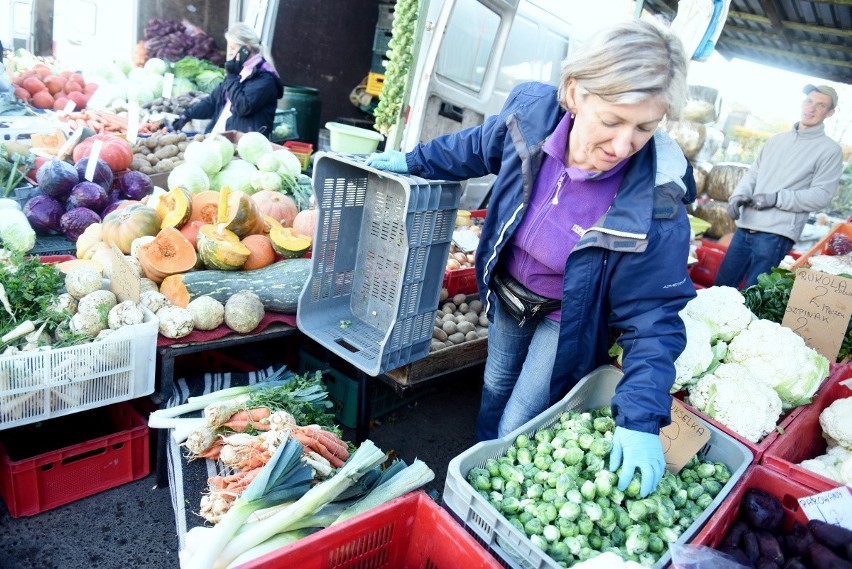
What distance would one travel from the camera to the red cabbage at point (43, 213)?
3736 mm

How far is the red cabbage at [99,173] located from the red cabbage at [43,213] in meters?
0.29

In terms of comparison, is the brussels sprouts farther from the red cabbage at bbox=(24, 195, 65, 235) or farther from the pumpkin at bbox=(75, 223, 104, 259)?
the red cabbage at bbox=(24, 195, 65, 235)

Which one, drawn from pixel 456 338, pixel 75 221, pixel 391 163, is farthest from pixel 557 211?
pixel 75 221

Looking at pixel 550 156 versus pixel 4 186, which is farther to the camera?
pixel 4 186

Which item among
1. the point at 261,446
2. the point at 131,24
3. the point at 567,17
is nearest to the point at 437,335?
the point at 261,446

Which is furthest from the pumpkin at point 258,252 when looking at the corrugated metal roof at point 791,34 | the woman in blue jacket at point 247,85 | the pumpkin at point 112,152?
the corrugated metal roof at point 791,34

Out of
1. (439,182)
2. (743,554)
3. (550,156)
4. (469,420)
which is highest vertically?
(550,156)

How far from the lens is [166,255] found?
3.04m

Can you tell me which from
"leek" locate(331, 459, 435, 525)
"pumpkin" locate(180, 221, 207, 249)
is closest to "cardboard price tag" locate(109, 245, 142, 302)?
"pumpkin" locate(180, 221, 207, 249)

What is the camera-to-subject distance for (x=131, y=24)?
9.93m

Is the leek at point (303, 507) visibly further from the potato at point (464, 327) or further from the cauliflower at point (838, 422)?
the cauliflower at point (838, 422)

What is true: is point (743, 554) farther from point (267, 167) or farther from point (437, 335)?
point (267, 167)

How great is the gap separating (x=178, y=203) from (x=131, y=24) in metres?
8.48

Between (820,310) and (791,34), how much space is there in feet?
16.2
